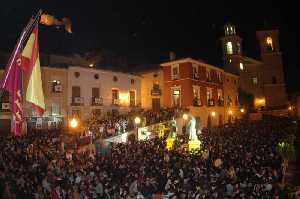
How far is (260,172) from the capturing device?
53.9ft

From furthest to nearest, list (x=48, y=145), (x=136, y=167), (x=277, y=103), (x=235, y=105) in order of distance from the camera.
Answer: (x=277, y=103), (x=235, y=105), (x=48, y=145), (x=136, y=167)

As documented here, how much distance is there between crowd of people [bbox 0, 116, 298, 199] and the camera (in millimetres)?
15344

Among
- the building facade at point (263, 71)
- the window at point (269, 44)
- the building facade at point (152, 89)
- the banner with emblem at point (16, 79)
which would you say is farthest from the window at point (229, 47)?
the banner with emblem at point (16, 79)

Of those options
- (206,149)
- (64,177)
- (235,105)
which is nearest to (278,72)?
(235,105)

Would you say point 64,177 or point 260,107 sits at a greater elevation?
point 260,107

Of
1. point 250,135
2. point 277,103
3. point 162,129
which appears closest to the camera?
point 250,135

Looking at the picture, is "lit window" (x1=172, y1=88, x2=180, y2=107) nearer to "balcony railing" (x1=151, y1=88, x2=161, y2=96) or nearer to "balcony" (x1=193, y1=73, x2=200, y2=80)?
"balcony railing" (x1=151, y1=88, x2=161, y2=96)

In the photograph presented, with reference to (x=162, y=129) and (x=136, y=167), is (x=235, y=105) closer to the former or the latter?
(x=162, y=129)

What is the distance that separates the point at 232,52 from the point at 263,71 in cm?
620

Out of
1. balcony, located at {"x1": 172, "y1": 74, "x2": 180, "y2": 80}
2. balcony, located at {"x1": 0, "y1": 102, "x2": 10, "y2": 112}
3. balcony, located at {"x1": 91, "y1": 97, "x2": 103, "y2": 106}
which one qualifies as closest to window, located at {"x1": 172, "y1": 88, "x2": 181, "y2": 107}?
balcony, located at {"x1": 172, "y1": 74, "x2": 180, "y2": 80}

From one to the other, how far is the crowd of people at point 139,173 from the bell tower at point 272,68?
106 feet

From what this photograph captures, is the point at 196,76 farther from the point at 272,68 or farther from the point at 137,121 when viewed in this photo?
the point at 272,68

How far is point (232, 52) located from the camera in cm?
5194

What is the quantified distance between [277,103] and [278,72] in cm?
462
